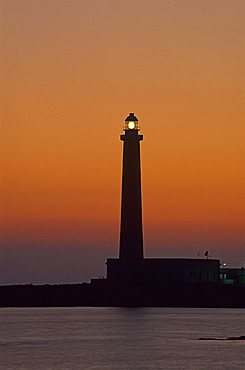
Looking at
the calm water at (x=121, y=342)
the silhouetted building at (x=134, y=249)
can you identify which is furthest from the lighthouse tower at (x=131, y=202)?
the calm water at (x=121, y=342)

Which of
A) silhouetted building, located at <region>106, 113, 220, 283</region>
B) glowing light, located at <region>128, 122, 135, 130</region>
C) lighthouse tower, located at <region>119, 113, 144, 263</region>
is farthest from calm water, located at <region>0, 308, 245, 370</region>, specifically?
glowing light, located at <region>128, 122, 135, 130</region>

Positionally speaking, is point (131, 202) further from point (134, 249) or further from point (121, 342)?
point (121, 342)

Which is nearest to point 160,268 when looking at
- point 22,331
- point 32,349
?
point 22,331

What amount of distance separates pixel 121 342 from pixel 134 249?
665 inches

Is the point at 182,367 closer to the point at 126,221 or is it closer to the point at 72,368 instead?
the point at 72,368

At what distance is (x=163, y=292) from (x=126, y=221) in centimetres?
1312

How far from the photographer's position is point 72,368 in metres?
67.5

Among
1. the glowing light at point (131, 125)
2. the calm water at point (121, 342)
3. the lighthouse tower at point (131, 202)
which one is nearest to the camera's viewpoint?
the calm water at point (121, 342)

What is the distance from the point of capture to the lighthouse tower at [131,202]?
97.6 meters

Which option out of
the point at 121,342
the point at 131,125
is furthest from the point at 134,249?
the point at 121,342

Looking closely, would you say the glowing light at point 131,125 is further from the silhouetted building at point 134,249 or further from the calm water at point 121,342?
the calm water at point 121,342

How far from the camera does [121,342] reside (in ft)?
271

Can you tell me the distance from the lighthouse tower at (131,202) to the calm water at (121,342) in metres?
5.02

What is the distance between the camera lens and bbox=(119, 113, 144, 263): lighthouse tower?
320ft
